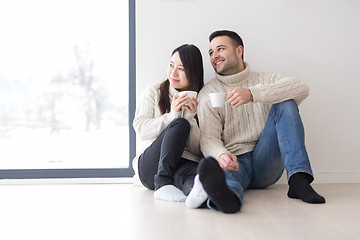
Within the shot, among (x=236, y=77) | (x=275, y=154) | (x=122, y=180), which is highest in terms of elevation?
(x=236, y=77)

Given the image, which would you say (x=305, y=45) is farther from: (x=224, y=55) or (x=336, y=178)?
(x=336, y=178)

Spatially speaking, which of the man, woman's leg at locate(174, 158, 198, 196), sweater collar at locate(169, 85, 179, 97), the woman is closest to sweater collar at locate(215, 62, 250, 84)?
the man

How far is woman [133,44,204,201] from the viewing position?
1.73 meters

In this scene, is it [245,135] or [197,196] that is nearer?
[197,196]

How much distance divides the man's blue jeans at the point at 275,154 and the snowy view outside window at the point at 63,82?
102cm

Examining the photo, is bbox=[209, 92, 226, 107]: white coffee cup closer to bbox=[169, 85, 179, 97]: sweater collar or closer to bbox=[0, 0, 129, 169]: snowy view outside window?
bbox=[169, 85, 179, 97]: sweater collar

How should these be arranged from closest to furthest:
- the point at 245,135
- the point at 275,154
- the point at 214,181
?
1. the point at 214,181
2. the point at 275,154
3. the point at 245,135

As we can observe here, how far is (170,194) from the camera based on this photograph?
167cm

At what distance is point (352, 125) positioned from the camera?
238 cm

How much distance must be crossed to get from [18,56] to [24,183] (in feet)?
3.03

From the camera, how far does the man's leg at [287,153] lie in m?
1.62

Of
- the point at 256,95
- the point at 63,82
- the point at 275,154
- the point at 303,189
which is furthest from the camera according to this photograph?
the point at 63,82

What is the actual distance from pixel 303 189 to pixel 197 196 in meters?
0.52

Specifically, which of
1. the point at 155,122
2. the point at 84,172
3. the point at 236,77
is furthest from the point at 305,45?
the point at 84,172
